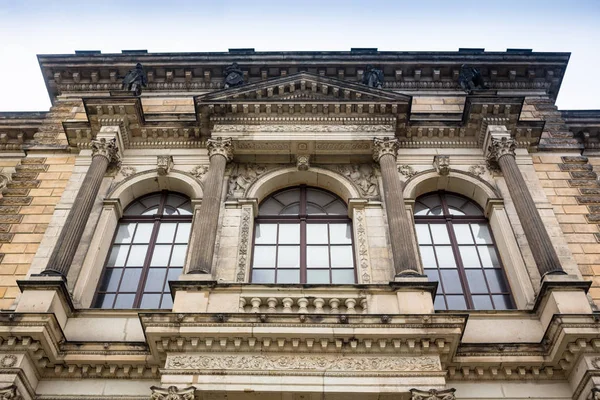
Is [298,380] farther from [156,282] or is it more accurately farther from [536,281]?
[536,281]

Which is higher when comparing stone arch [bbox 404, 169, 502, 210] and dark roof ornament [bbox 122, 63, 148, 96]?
dark roof ornament [bbox 122, 63, 148, 96]

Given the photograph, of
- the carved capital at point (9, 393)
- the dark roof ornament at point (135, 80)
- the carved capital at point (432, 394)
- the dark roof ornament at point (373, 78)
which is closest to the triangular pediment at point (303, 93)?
the dark roof ornament at point (373, 78)

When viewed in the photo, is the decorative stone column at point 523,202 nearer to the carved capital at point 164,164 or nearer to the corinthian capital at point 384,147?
the corinthian capital at point 384,147

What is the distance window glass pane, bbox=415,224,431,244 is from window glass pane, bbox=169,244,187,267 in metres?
5.44

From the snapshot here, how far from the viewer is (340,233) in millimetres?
14312

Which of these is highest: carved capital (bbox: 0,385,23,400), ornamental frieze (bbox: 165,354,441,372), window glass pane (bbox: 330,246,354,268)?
window glass pane (bbox: 330,246,354,268)

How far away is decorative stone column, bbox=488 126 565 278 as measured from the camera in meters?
12.3

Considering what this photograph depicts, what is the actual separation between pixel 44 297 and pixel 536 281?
965cm

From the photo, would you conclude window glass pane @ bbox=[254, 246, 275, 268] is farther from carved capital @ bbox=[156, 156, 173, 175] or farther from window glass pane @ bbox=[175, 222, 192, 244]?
carved capital @ bbox=[156, 156, 173, 175]

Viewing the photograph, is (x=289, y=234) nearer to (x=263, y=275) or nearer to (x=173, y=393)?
(x=263, y=275)

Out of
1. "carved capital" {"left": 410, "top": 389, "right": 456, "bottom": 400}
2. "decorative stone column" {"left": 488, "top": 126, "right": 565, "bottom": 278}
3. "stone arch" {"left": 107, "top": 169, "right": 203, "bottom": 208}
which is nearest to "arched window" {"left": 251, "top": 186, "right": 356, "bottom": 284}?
"stone arch" {"left": 107, "top": 169, "right": 203, "bottom": 208}

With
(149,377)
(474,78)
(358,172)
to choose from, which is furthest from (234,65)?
(149,377)

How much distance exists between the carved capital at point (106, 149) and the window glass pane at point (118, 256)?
232 centimetres

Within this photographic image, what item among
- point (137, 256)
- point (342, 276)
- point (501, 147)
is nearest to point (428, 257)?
point (342, 276)
